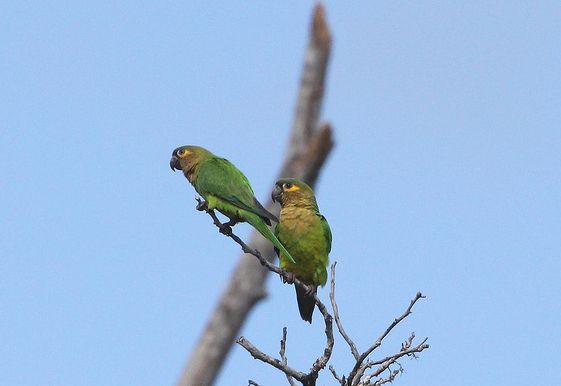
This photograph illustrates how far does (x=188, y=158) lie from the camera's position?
26.1 feet

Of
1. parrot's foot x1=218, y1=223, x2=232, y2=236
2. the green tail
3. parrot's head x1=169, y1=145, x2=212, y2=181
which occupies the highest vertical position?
parrot's head x1=169, y1=145, x2=212, y2=181

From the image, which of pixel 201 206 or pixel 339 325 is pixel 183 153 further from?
pixel 339 325

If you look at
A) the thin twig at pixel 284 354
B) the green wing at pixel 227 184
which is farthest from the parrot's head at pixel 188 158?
the thin twig at pixel 284 354

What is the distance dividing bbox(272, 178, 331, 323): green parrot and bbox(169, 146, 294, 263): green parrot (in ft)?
0.79

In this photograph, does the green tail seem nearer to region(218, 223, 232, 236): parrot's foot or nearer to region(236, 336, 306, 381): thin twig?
region(218, 223, 232, 236): parrot's foot

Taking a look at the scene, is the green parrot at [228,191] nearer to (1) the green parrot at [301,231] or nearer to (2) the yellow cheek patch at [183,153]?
(2) the yellow cheek patch at [183,153]

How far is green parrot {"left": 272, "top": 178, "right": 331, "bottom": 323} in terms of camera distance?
278 inches

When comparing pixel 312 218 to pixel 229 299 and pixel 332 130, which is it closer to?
pixel 332 130

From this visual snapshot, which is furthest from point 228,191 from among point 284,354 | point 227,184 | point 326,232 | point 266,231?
point 284,354

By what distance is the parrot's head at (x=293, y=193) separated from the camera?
23.0 feet

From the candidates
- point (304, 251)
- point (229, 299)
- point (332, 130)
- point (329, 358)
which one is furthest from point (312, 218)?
point (329, 358)

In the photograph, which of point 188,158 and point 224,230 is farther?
point 188,158

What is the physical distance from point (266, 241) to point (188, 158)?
4.21 feet

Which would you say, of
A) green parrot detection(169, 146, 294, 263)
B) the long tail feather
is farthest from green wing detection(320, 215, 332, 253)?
green parrot detection(169, 146, 294, 263)
